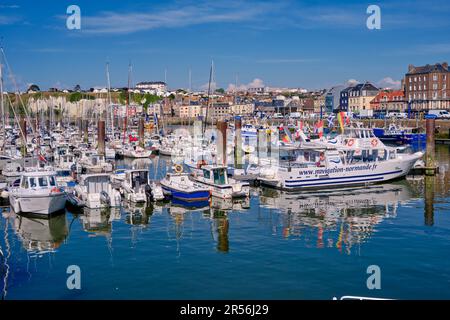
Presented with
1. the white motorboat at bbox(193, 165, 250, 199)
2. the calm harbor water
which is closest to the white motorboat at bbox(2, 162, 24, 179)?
the calm harbor water

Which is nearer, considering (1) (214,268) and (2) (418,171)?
(1) (214,268)

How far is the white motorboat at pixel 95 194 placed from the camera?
28.5m

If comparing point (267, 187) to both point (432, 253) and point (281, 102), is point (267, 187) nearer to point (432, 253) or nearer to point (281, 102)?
point (432, 253)

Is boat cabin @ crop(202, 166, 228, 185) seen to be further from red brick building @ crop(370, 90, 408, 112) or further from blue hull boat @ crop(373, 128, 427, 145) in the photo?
red brick building @ crop(370, 90, 408, 112)

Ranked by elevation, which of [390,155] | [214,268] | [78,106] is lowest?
[214,268]

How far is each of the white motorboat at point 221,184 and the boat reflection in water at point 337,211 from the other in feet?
4.85

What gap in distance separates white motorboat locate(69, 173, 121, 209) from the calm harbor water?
64cm

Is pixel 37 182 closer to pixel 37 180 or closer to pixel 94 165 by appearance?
pixel 37 180

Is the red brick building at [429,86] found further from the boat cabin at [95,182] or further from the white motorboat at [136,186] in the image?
the boat cabin at [95,182]

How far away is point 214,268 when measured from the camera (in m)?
18.6

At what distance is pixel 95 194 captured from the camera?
28.7 m

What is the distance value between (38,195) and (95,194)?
336 centimetres

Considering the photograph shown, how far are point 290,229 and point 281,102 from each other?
157 meters
